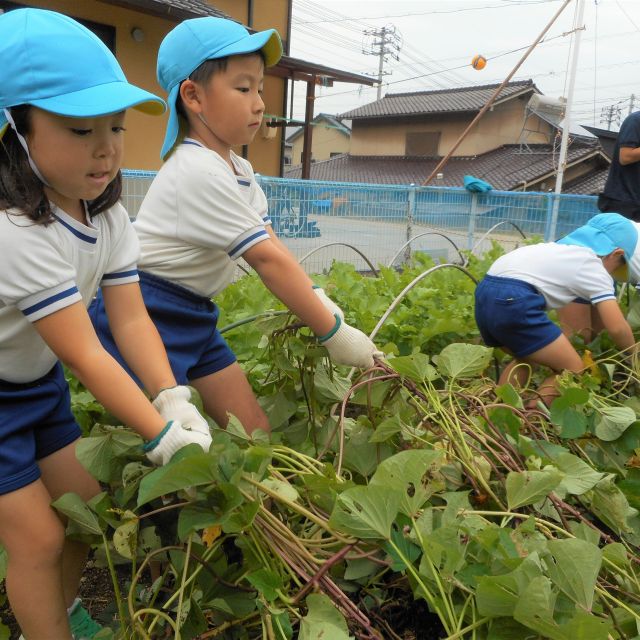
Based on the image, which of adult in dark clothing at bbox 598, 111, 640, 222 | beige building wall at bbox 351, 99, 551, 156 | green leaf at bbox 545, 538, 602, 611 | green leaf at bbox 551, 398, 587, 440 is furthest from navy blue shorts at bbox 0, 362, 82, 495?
beige building wall at bbox 351, 99, 551, 156

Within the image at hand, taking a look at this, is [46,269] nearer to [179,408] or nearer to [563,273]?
[179,408]

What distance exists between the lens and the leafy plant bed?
899 mm

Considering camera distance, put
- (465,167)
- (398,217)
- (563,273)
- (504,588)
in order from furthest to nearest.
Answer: (465,167), (398,217), (563,273), (504,588)

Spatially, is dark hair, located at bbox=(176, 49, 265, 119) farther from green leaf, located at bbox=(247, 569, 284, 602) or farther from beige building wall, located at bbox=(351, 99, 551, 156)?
beige building wall, located at bbox=(351, 99, 551, 156)

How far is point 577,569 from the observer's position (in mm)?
851

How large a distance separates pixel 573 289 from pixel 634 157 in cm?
157

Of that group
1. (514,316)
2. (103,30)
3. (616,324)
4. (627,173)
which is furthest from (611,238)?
(103,30)

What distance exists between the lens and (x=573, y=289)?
2.62m

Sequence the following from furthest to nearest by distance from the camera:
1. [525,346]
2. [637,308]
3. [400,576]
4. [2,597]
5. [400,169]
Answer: [400,169] < [637,308] < [525,346] < [2,597] < [400,576]

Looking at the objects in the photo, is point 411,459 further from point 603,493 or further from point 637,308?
point 637,308

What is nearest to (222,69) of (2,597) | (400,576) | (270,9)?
(400,576)

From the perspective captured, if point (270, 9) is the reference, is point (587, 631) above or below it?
below

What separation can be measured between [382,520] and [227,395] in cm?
89

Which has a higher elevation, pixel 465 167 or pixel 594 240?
pixel 465 167
